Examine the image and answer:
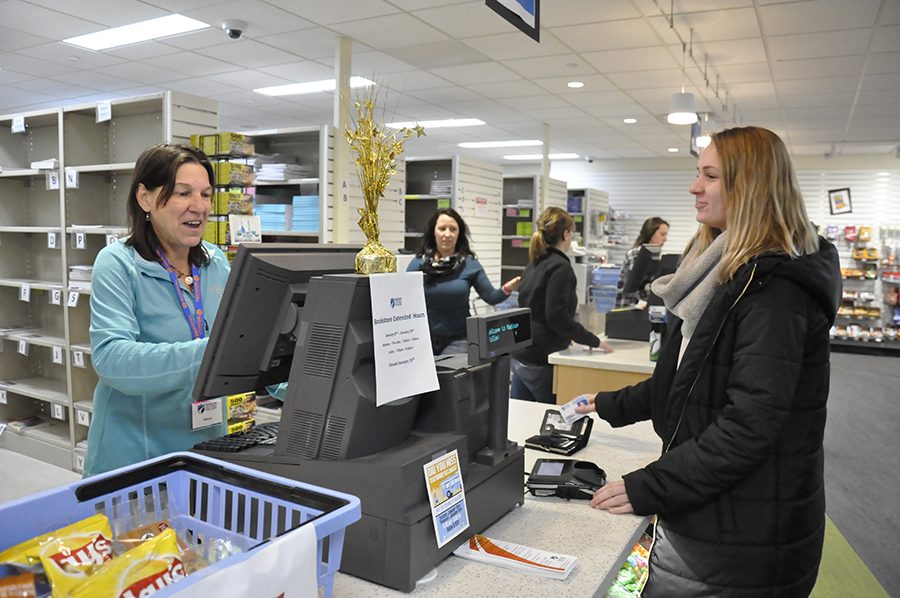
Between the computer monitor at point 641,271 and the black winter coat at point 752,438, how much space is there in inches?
119

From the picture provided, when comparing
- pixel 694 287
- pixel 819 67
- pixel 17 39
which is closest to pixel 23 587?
pixel 694 287

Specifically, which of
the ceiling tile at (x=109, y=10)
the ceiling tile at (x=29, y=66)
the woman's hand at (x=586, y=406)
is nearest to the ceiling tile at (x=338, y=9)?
the ceiling tile at (x=109, y=10)

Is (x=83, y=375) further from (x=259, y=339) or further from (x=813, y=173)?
(x=813, y=173)

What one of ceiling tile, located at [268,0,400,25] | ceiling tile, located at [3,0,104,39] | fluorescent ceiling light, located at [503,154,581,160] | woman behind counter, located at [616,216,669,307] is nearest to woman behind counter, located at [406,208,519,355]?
woman behind counter, located at [616,216,669,307]

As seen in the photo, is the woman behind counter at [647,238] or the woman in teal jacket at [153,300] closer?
the woman in teal jacket at [153,300]

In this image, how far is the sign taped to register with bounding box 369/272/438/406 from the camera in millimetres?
1183

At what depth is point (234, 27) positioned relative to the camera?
18.8 feet

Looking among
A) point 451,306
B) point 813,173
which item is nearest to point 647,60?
point 451,306

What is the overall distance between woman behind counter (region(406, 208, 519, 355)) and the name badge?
224cm

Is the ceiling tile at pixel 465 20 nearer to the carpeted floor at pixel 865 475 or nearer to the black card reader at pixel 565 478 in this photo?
the carpeted floor at pixel 865 475

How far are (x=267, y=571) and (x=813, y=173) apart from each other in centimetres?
1406

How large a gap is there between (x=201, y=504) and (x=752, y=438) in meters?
1.03

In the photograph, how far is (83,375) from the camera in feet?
14.1

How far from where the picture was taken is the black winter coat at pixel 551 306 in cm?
363
